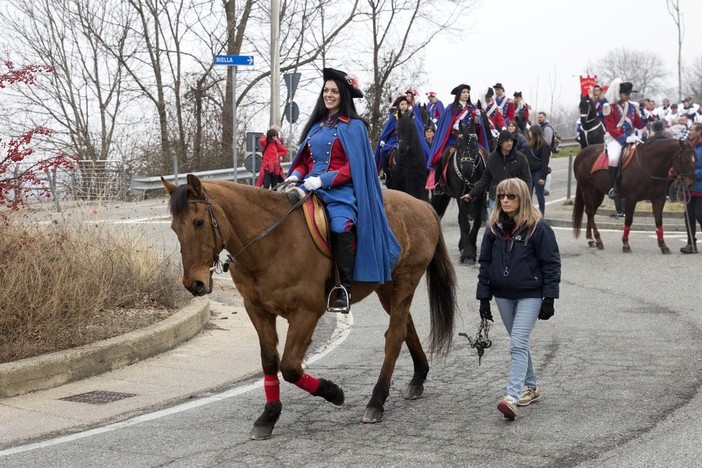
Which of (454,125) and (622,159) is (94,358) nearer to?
(454,125)

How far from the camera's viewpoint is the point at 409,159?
61.4 feet

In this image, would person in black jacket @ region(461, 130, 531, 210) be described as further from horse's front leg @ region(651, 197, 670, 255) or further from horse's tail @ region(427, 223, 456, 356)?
horse's tail @ region(427, 223, 456, 356)

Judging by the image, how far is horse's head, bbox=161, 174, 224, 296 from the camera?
258 inches

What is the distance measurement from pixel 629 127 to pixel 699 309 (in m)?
6.92

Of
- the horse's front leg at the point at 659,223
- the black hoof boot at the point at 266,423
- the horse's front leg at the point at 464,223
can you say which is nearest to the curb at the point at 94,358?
the black hoof boot at the point at 266,423

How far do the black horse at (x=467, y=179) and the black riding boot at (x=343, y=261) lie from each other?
9.29 meters

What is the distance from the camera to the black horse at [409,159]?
18641mm

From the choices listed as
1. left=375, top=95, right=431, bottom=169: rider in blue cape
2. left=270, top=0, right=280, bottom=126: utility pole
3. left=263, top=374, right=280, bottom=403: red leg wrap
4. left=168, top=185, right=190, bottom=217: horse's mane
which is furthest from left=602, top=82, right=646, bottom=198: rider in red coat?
left=168, top=185, right=190, bottom=217: horse's mane

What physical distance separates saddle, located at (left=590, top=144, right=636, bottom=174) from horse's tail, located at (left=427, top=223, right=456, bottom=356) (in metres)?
10.1

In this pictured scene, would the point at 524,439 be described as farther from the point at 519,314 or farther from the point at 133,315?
the point at 133,315

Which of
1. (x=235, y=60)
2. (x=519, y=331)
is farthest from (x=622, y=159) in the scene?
(x=519, y=331)

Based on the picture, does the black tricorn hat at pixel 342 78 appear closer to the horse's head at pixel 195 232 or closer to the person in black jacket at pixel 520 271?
the person in black jacket at pixel 520 271

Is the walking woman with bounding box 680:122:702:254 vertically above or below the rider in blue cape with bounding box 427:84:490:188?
below

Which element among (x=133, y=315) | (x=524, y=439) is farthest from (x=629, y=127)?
(x=524, y=439)
